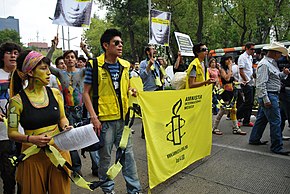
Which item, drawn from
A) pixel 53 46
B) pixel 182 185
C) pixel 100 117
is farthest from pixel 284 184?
pixel 53 46

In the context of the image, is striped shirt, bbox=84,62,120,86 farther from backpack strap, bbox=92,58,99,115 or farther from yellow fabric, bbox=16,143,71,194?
yellow fabric, bbox=16,143,71,194

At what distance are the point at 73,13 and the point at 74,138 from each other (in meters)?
3.57

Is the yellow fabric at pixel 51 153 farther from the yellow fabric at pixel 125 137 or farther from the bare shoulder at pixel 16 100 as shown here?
the yellow fabric at pixel 125 137

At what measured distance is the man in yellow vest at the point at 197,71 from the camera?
14.7 ft

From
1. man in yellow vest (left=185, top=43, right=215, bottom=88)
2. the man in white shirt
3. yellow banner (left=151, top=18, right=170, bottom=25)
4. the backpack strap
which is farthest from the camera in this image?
yellow banner (left=151, top=18, right=170, bottom=25)

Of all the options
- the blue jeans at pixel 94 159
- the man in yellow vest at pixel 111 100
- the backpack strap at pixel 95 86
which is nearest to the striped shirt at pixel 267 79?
the man in yellow vest at pixel 111 100

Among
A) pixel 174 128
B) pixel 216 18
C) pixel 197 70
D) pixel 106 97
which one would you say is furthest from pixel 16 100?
pixel 216 18

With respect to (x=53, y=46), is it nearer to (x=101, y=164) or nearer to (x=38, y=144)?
(x=101, y=164)

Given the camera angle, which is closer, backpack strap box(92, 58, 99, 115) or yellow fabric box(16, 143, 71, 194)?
yellow fabric box(16, 143, 71, 194)

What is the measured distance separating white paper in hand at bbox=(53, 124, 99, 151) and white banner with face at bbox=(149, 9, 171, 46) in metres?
6.64

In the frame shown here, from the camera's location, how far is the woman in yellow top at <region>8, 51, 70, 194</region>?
2078 millimetres

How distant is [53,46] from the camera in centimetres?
390

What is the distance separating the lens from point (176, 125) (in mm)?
3506

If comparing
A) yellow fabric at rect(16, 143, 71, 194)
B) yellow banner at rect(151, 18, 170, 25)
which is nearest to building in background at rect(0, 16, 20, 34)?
yellow banner at rect(151, 18, 170, 25)
